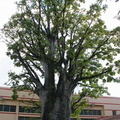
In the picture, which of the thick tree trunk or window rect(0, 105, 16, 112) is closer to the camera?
the thick tree trunk

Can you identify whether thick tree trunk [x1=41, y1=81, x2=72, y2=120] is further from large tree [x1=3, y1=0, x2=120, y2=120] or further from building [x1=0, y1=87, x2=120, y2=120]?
building [x1=0, y1=87, x2=120, y2=120]

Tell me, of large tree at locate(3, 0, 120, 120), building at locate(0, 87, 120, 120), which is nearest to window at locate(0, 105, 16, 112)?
building at locate(0, 87, 120, 120)

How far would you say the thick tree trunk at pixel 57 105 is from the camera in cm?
1089

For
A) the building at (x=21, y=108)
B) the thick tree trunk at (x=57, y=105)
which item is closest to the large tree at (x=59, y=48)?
the thick tree trunk at (x=57, y=105)

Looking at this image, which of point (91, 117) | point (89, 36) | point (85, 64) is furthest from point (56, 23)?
point (91, 117)

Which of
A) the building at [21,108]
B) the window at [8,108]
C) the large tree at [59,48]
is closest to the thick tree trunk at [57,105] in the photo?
the large tree at [59,48]

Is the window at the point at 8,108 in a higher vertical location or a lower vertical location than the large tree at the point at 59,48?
lower

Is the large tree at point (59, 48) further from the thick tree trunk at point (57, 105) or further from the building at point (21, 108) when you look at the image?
the building at point (21, 108)

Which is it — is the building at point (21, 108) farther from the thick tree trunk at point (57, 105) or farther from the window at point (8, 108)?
the thick tree trunk at point (57, 105)

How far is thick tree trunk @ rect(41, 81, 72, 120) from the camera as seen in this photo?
35.7ft

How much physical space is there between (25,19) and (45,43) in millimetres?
2233

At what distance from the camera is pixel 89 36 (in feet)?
40.2

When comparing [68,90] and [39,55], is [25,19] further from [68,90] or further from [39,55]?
[68,90]

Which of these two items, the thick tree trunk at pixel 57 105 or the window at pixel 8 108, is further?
the window at pixel 8 108
